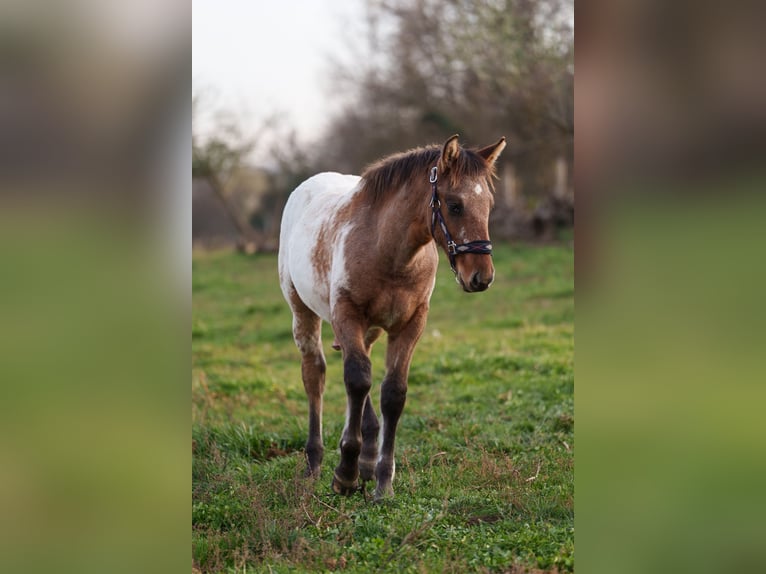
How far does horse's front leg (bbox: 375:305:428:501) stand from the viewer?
4.36 m

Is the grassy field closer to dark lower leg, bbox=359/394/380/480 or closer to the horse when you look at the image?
dark lower leg, bbox=359/394/380/480

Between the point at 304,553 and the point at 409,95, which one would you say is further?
the point at 409,95

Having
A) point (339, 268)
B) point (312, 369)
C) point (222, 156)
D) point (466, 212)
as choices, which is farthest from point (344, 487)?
point (222, 156)

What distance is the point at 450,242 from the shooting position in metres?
3.78

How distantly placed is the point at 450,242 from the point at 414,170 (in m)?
0.65

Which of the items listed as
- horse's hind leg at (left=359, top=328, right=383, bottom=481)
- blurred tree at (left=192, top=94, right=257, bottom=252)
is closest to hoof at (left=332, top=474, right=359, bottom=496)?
horse's hind leg at (left=359, top=328, right=383, bottom=481)

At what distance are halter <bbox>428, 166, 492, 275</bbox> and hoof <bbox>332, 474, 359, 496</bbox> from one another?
1.47m

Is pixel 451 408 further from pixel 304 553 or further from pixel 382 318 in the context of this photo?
pixel 304 553

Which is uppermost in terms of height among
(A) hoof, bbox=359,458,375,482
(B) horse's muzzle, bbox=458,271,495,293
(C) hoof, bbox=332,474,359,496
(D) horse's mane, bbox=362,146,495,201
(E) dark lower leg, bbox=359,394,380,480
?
(D) horse's mane, bbox=362,146,495,201

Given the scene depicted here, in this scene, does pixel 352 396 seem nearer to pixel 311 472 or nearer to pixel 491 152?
pixel 311 472
